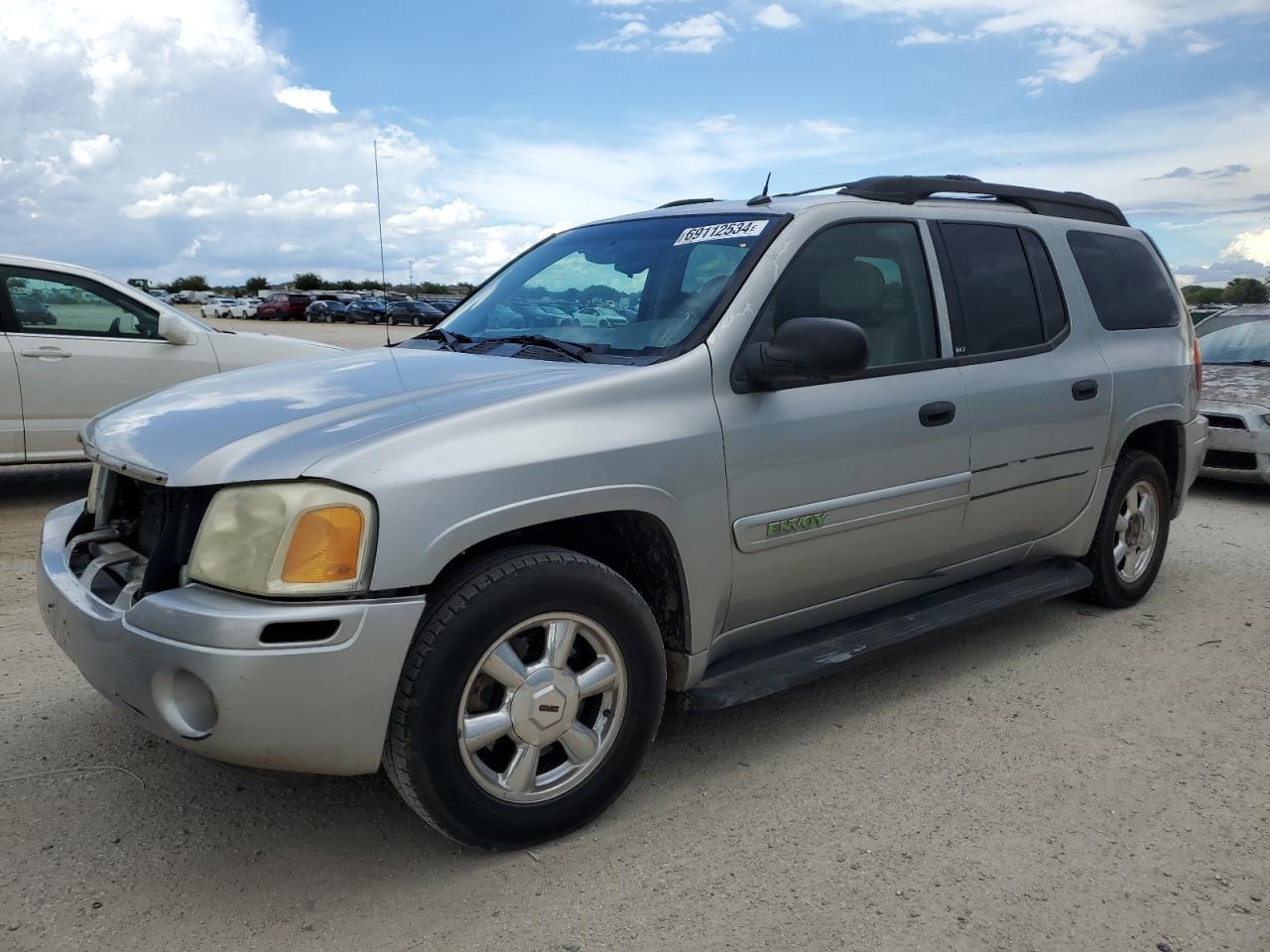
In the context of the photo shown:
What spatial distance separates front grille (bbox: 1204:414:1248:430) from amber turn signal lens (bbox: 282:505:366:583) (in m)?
7.38

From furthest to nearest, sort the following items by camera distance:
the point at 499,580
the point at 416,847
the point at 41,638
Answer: the point at 41,638 → the point at 416,847 → the point at 499,580

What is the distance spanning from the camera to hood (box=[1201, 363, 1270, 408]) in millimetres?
7922

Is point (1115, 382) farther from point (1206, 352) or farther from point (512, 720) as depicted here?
point (1206, 352)

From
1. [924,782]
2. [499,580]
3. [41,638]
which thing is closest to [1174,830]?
[924,782]

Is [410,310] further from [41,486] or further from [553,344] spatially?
[553,344]

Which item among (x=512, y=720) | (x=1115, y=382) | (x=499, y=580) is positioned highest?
(x=1115, y=382)

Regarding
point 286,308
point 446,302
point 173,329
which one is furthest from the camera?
point 286,308

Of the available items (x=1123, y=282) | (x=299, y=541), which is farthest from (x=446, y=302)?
(x=299, y=541)

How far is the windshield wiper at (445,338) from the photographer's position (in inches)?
146

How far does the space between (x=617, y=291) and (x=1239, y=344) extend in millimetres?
7516

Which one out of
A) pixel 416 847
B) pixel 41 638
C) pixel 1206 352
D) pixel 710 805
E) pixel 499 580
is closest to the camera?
pixel 499 580

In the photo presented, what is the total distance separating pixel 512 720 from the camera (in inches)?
104

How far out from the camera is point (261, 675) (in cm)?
234

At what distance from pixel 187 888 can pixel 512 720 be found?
901 mm
